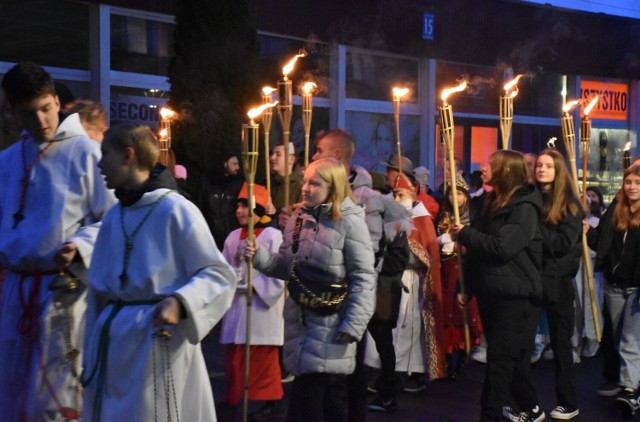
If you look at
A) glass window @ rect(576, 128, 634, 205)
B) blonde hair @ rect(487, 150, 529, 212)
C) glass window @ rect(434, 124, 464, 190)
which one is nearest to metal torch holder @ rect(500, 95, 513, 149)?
blonde hair @ rect(487, 150, 529, 212)

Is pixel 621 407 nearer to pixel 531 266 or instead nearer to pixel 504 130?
pixel 531 266

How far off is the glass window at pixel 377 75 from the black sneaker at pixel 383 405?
10076 mm

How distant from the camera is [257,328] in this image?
322 inches

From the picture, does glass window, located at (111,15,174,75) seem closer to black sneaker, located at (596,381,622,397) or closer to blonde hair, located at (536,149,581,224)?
blonde hair, located at (536,149,581,224)

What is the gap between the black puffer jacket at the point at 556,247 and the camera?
8057 mm

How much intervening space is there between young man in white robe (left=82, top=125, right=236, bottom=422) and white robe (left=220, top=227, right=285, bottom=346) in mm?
3472

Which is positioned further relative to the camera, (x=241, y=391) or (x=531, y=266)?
(x=241, y=391)

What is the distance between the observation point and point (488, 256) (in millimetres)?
7414

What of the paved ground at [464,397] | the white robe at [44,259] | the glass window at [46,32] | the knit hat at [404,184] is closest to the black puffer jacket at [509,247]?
the paved ground at [464,397]

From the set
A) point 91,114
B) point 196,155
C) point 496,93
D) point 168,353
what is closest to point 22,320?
point 168,353

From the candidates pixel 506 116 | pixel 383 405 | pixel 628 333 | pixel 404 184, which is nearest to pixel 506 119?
pixel 506 116

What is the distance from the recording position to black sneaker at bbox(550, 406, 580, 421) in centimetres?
833

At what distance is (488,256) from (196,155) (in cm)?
540

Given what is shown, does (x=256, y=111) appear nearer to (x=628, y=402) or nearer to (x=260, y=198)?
(x=260, y=198)
